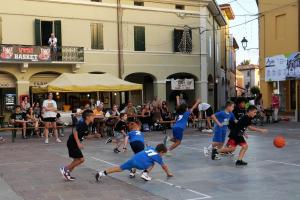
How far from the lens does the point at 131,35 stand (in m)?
32.1

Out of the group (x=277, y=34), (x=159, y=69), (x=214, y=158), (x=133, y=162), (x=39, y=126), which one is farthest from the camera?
(x=159, y=69)

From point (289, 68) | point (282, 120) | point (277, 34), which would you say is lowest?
point (282, 120)

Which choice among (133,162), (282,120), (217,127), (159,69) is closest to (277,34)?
(282,120)

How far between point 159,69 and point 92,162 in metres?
21.8

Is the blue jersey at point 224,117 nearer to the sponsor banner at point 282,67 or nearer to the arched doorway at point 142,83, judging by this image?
the sponsor banner at point 282,67

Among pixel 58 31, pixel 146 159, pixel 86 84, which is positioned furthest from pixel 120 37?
A: pixel 146 159

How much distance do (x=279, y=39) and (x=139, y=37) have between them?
9189 mm

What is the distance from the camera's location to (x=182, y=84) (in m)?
33.0

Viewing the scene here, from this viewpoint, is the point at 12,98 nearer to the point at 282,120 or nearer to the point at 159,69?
the point at 159,69

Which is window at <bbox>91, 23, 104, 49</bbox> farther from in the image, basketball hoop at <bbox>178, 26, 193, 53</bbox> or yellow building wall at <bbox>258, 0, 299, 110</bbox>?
yellow building wall at <bbox>258, 0, 299, 110</bbox>

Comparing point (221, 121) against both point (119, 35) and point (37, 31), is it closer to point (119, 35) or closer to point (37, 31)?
point (37, 31)

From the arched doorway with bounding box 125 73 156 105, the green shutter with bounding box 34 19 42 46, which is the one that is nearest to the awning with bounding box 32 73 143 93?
the green shutter with bounding box 34 19 42 46

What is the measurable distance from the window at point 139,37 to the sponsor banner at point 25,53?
635 cm

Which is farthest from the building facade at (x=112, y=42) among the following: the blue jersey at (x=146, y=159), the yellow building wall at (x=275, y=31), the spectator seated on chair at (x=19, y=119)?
the blue jersey at (x=146, y=159)
